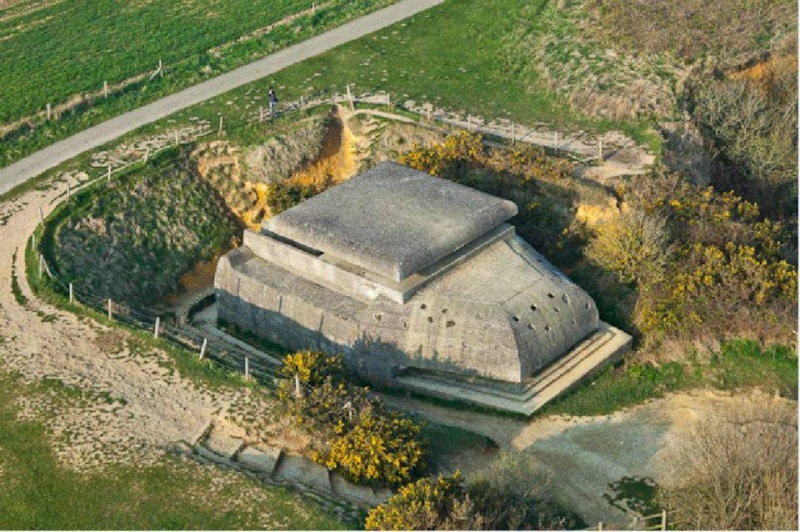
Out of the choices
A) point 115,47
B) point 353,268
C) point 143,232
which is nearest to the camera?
point 353,268

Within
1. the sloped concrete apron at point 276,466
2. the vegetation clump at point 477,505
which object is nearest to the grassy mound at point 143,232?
the sloped concrete apron at point 276,466

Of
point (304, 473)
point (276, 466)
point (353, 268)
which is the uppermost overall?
point (353, 268)

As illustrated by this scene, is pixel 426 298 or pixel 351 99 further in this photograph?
pixel 351 99

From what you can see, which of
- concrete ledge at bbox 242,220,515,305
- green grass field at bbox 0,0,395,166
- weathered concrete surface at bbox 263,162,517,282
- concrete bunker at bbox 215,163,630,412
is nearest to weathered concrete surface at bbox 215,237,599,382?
concrete bunker at bbox 215,163,630,412

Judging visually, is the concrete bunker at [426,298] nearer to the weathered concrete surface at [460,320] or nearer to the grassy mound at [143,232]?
the weathered concrete surface at [460,320]

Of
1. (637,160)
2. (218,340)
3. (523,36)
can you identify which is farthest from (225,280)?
(523,36)

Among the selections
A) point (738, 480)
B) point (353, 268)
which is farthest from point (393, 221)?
point (738, 480)

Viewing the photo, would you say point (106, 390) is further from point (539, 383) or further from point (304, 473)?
point (539, 383)
